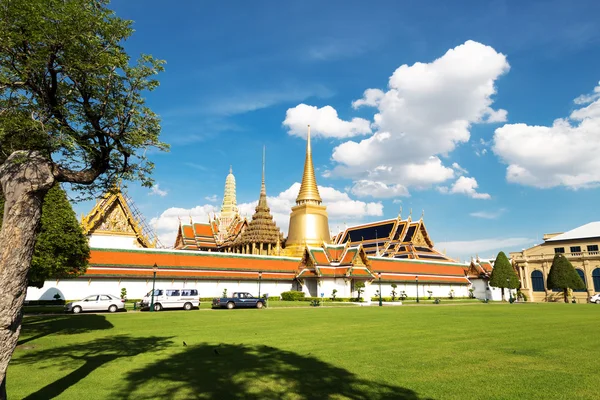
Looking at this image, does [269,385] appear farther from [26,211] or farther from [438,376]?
[26,211]

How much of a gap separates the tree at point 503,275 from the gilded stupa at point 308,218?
26183mm

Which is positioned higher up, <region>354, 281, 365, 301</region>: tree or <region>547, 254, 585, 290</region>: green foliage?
<region>547, 254, 585, 290</region>: green foliage

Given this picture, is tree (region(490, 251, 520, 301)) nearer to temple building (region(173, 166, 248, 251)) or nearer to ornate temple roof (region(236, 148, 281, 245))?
ornate temple roof (region(236, 148, 281, 245))

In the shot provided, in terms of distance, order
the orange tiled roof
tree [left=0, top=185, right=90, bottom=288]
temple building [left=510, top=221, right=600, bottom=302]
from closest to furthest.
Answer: tree [left=0, top=185, right=90, bottom=288] < the orange tiled roof < temple building [left=510, top=221, right=600, bottom=302]

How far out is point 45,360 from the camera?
1081 cm

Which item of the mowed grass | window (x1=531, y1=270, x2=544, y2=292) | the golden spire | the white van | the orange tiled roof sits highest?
the golden spire

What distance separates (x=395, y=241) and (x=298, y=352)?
64.1m

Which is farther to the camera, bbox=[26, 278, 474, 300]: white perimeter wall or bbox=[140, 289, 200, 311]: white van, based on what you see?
bbox=[26, 278, 474, 300]: white perimeter wall

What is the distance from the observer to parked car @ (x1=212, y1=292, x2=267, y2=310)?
113ft

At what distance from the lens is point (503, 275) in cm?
5756

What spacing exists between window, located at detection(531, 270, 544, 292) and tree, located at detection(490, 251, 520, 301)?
1720cm

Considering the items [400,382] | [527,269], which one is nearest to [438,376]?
[400,382]

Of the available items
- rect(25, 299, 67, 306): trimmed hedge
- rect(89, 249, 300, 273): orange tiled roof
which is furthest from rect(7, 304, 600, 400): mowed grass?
rect(89, 249, 300, 273): orange tiled roof

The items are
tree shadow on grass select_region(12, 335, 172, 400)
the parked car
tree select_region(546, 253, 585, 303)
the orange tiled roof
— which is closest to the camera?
tree shadow on grass select_region(12, 335, 172, 400)
